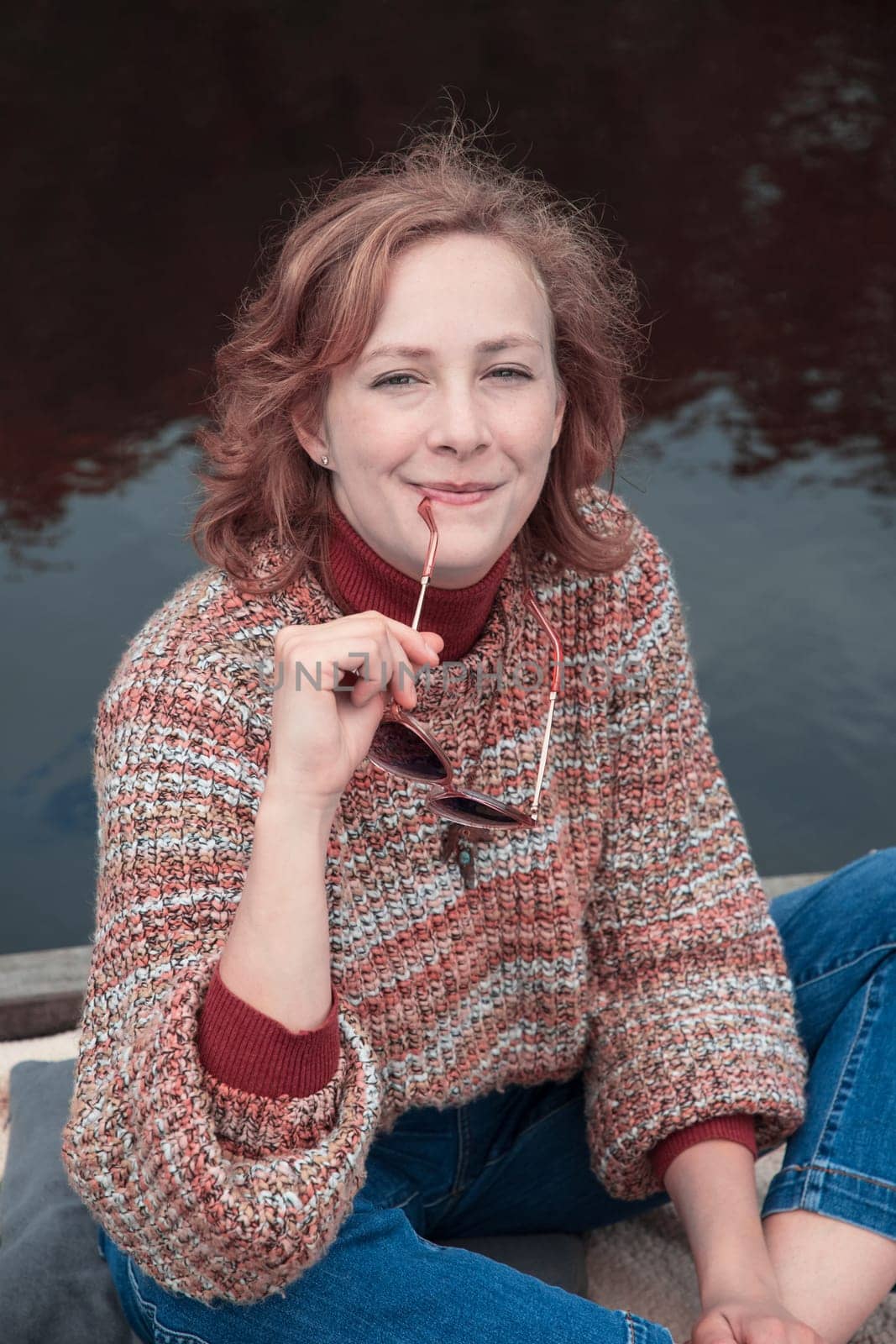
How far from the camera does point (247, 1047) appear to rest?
3.35 ft

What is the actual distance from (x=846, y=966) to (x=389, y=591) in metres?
0.59

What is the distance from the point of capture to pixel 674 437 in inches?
126

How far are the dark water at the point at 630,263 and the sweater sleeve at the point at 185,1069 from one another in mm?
1306

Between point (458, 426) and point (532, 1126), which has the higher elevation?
point (458, 426)

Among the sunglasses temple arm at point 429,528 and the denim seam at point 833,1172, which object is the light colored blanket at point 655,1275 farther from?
the sunglasses temple arm at point 429,528

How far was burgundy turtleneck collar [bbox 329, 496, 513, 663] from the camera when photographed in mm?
1279

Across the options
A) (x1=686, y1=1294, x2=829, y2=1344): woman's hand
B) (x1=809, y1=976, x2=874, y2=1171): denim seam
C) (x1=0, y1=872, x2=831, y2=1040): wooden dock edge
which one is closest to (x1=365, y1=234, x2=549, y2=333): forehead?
(x1=809, y1=976, x2=874, y2=1171): denim seam

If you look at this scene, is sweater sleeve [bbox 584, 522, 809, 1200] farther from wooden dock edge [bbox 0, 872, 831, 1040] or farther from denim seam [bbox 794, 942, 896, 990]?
wooden dock edge [bbox 0, 872, 831, 1040]

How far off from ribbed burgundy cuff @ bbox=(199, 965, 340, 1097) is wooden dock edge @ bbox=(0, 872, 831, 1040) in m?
0.98

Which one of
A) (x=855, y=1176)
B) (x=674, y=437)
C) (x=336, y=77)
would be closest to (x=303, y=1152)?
(x=855, y=1176)

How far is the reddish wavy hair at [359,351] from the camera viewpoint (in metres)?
1.26

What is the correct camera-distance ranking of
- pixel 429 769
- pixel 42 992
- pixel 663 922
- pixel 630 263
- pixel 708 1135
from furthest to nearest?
pixel 630 263, pixel 42 992, pixel 663 922, pixel 708 1135, pixel 429 769

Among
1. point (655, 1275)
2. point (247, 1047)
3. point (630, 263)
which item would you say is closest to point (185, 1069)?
point (247, 1047)

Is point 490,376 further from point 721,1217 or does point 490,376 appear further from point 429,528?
point 721,1217
